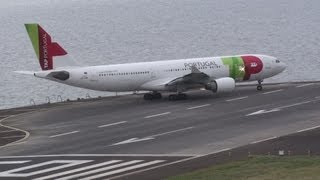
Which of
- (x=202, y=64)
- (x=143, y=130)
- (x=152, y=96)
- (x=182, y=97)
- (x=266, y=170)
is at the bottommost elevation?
(x=266, y=170)

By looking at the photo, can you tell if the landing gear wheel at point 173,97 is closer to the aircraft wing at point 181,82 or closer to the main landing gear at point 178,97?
the main landing gear at point 178,97

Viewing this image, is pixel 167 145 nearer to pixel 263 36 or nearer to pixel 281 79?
pixel 281 79

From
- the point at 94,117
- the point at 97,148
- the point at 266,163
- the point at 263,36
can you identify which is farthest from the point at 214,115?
the point at 263,36

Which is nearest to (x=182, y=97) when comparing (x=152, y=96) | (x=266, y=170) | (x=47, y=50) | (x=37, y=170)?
(x=152, y=96)

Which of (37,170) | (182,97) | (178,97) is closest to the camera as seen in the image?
(37,170)

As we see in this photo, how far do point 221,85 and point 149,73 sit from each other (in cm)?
704

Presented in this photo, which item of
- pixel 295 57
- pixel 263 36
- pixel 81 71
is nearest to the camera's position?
pixel 81 71

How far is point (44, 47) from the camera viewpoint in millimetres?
65500

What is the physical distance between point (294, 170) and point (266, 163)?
2.44 m

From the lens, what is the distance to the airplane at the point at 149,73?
214 ft

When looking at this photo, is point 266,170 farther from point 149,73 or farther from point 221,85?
point 149,73

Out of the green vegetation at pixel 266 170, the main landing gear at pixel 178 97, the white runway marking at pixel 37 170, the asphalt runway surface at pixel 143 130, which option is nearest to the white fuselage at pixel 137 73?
the asphalt runway surface at pixel 143 130

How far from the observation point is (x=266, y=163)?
36.5 meters

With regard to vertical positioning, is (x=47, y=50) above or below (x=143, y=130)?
above
